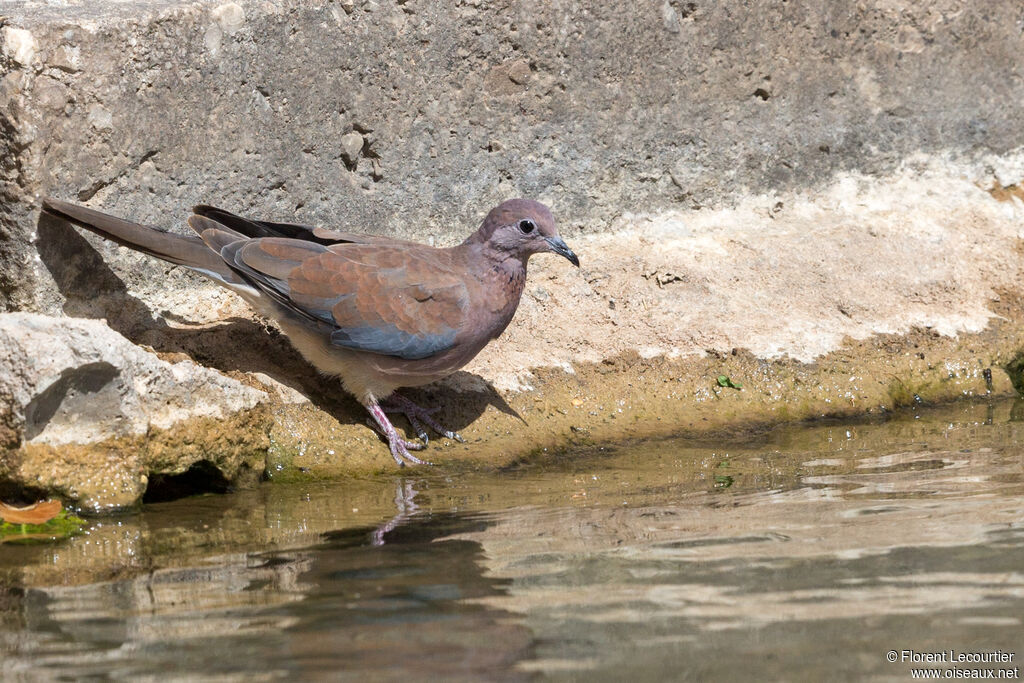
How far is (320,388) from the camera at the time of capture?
5.86m

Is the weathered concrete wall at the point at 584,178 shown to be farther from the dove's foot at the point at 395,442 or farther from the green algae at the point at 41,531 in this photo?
the green algae at the point at 41,531

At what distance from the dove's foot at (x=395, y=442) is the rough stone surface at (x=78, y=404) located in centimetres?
93

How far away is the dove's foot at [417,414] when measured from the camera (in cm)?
577

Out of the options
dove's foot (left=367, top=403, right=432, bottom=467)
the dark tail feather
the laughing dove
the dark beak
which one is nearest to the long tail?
the laughing dove

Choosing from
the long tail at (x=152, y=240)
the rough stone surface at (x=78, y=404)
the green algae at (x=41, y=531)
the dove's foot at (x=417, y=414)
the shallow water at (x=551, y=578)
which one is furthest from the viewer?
the dove's foot at (x=417, y=414)

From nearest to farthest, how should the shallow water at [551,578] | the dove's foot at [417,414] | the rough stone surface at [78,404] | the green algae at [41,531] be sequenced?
the shallow water at [551,578]
the green algae at [41,531]
the rough stone surface at [78,404]
the dove's foot at [417,414]

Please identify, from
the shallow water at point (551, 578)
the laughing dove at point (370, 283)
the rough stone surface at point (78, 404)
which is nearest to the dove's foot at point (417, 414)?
the laughing dove at point (370, 283)

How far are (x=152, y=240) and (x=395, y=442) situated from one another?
1.38m

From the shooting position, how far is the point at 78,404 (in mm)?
4730

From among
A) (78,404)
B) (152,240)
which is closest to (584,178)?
(152,240)

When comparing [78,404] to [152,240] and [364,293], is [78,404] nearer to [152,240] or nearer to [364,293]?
[152,240]

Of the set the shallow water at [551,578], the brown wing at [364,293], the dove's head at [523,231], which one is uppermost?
the dove's head at [523,231]

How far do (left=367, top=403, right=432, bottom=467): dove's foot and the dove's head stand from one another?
2.99 ft

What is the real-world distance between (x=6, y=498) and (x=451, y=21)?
3.13 meters
